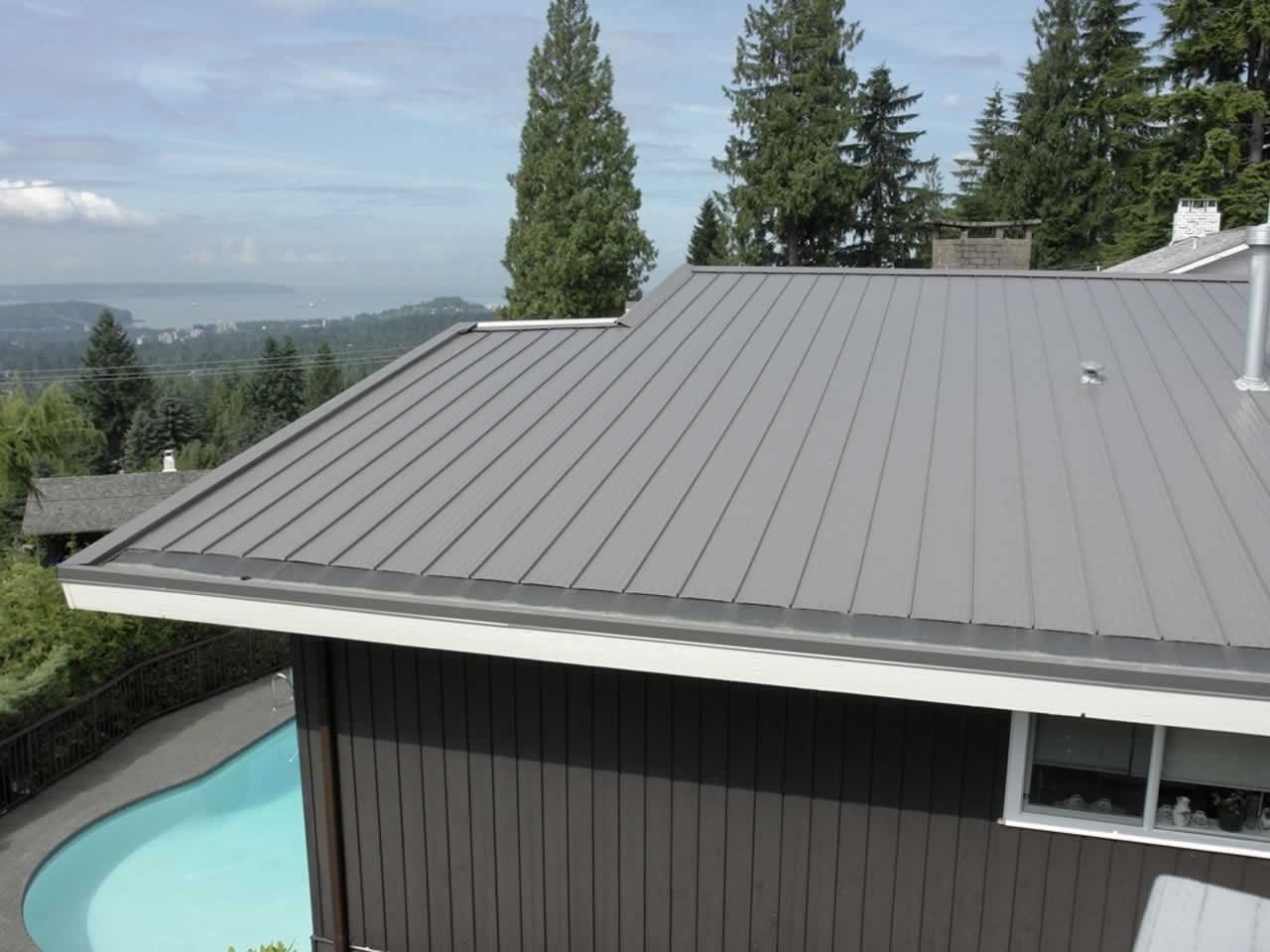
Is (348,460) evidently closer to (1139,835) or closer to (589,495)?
(589,495)

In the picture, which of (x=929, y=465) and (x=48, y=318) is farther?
(x=48, y=318)

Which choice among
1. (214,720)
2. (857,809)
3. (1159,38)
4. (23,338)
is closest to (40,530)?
(214,720)

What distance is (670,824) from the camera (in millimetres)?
4488

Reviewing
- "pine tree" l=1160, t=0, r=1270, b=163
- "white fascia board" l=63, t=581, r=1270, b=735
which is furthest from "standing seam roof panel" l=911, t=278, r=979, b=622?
"pine tree" l=1160, t=0, r=1270, b=163

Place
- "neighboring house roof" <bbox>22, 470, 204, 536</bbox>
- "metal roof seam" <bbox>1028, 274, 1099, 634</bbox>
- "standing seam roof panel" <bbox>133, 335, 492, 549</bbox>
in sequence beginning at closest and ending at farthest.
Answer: "metal roof seam" <bbox>1028, 274, 1099, 634</bbox>
"standing seam roof panel" <bbox>133, 335, 492, 549</bbox>
"neighboring house roof" <bbox>22, 470, 204, 536</bbox>

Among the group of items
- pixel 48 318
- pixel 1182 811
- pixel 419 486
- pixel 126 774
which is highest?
pixel 419 486

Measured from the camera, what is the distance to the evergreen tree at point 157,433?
57.5 meters

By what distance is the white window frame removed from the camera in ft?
12.5

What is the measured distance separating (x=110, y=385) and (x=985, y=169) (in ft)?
173

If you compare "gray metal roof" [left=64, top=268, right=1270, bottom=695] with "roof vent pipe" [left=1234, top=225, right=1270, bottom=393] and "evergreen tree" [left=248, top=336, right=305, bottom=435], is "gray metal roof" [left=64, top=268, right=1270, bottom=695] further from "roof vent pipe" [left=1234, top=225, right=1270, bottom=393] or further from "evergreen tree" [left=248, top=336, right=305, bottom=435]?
"evergreen tree" [left=248, top=336, right=305, bottom=435]

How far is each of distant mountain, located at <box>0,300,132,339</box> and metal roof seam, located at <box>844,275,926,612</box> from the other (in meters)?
136

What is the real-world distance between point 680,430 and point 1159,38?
30.2 metres

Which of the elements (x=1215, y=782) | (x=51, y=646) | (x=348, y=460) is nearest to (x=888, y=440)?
(x=1215, y=782)

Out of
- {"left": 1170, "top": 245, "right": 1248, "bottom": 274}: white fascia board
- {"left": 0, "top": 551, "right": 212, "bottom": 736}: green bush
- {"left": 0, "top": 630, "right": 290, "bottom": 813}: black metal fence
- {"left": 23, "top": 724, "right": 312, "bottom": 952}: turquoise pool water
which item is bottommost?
{"left": 23, "top": 724, "right": 312, "bottom": 952}: turquoise pool water
